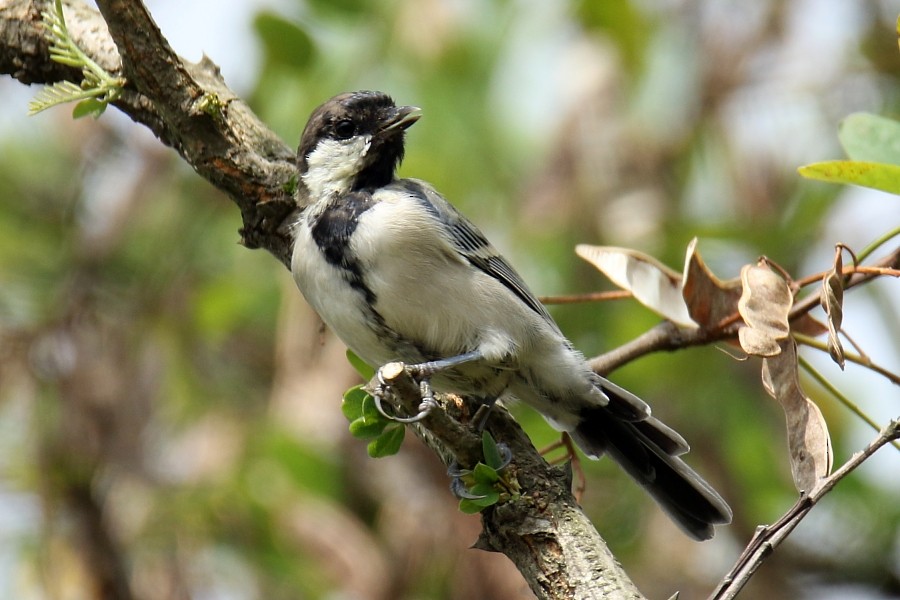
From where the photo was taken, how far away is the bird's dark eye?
12.1 feet

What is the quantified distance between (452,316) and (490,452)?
72cm

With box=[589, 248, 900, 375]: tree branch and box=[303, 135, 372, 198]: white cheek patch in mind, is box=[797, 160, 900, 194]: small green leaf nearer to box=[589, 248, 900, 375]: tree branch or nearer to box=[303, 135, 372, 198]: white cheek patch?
box=[589, 248, 900, 375]: tree branch

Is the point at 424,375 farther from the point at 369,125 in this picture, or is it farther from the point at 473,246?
the point at 369,125

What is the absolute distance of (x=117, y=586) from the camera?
4289 millimetres

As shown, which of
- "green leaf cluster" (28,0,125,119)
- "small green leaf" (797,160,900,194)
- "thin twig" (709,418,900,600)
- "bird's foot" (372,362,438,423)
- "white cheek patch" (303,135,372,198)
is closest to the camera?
"thin twig" (709,418,900,600)

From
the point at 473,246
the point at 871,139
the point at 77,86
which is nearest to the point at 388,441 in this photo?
the point at 473,246

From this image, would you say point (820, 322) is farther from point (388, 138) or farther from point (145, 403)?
point (145, 403)

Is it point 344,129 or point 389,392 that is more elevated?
point 344,129

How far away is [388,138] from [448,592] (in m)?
1.81

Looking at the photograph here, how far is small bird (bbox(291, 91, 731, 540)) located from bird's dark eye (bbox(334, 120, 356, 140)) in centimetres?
12

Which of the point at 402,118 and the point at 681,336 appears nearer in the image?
the point at 681,336

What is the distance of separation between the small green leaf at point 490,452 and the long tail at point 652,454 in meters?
0.81

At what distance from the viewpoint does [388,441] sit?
2.54 meters

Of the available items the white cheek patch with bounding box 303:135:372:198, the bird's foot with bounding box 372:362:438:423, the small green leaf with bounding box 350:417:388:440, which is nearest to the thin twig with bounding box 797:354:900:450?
the bird's foot with bounding box 372:362:438:423
